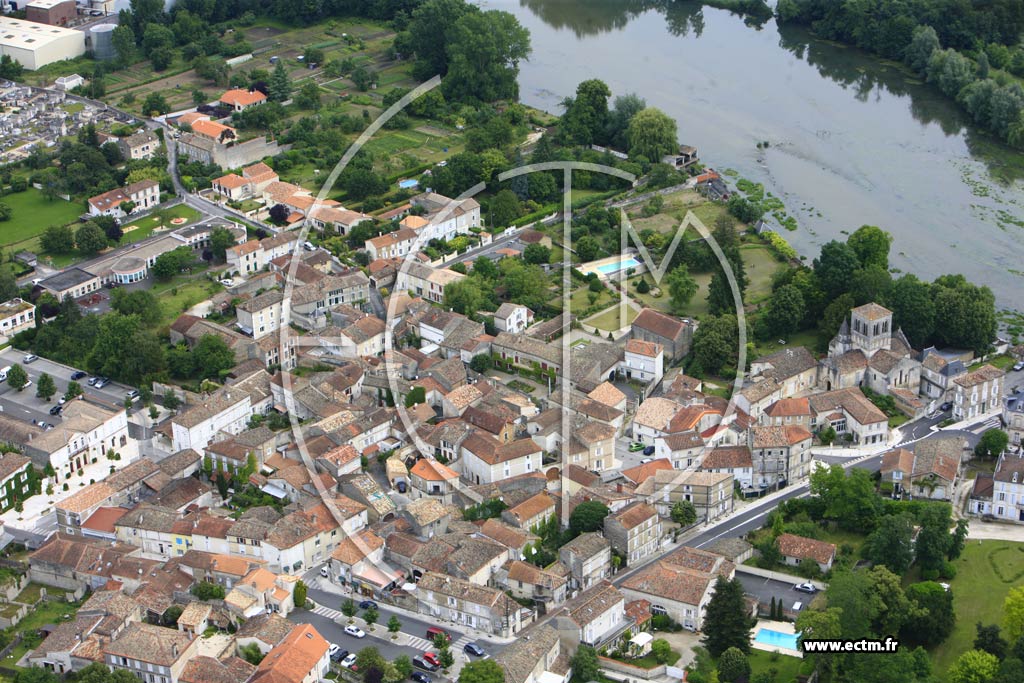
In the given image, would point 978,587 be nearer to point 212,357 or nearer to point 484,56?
point 212,357

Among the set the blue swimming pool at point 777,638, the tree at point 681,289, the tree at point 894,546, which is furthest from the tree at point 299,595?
the tree at point 681,289

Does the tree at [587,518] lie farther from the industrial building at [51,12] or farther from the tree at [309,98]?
the industrial building at [51,12]

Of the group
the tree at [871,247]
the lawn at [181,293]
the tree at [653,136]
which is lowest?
the lawn at [181,293]

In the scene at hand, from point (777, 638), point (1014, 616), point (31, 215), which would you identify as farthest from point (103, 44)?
point (1014, 616)

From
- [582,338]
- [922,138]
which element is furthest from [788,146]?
[582,338]

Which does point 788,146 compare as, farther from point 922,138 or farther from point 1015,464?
point 1015,464
